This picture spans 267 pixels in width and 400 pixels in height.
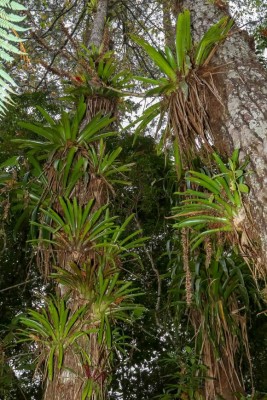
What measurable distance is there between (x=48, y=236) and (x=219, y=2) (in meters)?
1.62

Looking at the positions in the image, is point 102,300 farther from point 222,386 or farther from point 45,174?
point 222,386

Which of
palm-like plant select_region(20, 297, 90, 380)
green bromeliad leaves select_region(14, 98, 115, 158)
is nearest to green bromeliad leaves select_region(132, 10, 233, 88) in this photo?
green bromeliad leaves select_region(14, 98, 115, 158)

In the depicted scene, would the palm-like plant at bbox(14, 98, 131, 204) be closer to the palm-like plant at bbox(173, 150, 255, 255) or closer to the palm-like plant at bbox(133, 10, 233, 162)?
the palm-like plant at bbox(133, 10, 233, 162)

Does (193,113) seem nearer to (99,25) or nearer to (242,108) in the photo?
(242,108)

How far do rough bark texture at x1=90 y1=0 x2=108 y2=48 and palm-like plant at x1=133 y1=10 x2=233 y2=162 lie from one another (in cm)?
160

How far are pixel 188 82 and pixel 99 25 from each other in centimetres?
209

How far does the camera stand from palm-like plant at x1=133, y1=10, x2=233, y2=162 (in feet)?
6.45

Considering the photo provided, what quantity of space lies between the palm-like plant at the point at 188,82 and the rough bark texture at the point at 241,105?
56 millimetres

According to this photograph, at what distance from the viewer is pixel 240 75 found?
179cm

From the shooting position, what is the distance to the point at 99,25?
3.81m

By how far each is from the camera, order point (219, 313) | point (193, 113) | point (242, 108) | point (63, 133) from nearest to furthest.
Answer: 1. point (242, 108)
2. point (193, 113)
3. point (63, 133)
4. point (219, 313)

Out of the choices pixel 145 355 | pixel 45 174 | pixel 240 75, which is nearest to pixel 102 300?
pixel 45 174

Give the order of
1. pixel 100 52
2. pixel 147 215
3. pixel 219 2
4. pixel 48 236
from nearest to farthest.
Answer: pixel 219 2
pixel 48 236
pixel 100 52
pixel 147 215

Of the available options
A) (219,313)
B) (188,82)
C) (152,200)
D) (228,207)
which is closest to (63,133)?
(188,82)
